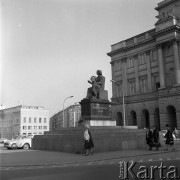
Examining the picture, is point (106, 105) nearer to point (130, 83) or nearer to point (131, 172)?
point (131, 172)

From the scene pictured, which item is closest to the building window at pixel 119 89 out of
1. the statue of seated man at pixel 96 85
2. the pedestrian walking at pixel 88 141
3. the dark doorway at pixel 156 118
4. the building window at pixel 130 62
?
the building window at pixel 130 62

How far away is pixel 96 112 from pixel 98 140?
3829 mm

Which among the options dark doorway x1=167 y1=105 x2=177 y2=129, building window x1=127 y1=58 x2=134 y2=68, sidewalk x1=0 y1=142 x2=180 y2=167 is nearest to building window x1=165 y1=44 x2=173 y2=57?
building window x1=127 y1=58 x2=134 y2=68

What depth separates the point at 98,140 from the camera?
17.6 meters

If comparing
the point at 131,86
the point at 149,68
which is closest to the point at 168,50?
the point at 149,68

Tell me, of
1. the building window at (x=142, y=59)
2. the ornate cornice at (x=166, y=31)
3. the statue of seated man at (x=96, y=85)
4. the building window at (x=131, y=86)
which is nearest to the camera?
the statue of seated man at (x=96, y=85)

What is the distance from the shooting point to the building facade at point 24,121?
354ft

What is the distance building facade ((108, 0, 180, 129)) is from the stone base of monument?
2175 centimetres

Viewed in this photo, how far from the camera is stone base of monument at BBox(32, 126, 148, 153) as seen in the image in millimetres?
Answer: 17531

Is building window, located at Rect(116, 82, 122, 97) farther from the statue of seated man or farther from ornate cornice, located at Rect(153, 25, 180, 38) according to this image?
the statue of seated man

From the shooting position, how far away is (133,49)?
5438 centimetres

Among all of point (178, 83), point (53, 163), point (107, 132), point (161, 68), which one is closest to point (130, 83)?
point (161, 68)

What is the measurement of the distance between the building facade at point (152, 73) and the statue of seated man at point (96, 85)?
64.9ft

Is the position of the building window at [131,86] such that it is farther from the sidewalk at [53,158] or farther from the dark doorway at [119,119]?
the sidewalk at [53,158]
